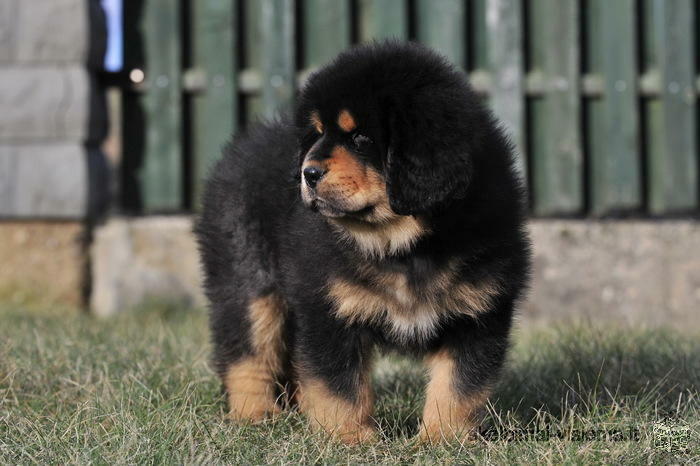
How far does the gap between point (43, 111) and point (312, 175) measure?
137 inches

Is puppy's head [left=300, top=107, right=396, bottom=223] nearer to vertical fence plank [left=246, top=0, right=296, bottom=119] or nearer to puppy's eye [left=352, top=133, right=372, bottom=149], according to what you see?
puppy's eye [left=352, top=133, right=372, bottom=149]

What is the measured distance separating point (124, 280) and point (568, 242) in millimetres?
2700

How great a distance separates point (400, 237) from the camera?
3.25 meters

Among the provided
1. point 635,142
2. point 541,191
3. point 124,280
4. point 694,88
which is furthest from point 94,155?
point 694,88

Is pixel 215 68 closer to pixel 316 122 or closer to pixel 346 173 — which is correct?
pixel 316 122

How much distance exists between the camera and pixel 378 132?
3.19 meters

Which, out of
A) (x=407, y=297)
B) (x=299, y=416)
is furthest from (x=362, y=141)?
(x=299, y=416)

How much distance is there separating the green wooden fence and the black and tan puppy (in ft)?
9.40

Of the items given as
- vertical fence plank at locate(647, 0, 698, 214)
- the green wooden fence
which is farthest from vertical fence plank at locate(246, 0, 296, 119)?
vertical fence plank at locate(647, 0, 698, 214)

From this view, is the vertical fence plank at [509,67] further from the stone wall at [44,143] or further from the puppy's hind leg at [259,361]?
the puppy's hind leg at [259,361]

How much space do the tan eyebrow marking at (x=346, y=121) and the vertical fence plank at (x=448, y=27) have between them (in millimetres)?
3178

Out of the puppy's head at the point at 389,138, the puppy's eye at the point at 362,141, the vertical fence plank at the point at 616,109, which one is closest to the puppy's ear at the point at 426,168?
the puppy's head at the point at 389,138

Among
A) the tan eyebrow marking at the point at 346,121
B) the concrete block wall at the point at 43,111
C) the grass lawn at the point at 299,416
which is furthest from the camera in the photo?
the concrete block wall at the point at 43,111

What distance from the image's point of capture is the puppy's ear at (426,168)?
308cm
